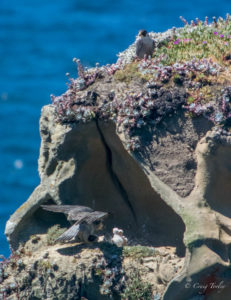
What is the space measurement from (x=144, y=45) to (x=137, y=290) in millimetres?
4802

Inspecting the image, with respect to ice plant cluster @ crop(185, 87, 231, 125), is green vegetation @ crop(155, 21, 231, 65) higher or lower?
higher

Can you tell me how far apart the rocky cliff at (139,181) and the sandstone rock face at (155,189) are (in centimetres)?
2

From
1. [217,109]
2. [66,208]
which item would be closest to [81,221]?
[66,208]

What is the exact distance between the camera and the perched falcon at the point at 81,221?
555 inches

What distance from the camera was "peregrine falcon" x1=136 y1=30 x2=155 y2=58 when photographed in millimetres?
15414

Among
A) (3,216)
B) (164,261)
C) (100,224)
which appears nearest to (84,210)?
(100,224)

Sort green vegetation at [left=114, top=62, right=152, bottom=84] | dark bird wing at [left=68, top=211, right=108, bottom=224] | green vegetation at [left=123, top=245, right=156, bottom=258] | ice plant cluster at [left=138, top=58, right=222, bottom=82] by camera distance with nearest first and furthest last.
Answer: dark bird wing at [left=68, top=211, right=108, bottom=224] < green vegetation at [left=123, top=245, right=156, bottom=258] < ice plant cluster at [left=138, top=58, right=222, bottom=82] < green vegetation at [left=114, top=62, right=152, bottom=84]

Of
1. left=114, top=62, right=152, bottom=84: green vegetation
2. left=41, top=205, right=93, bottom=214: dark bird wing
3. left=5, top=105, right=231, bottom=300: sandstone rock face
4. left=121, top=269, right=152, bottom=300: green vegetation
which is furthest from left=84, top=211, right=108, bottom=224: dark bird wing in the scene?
left=114, top=62, right=152, bottom=84: green vegetation

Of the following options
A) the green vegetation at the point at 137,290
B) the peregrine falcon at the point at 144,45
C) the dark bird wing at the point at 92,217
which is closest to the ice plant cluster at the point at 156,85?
the peregrine falcon at the point at 144,45

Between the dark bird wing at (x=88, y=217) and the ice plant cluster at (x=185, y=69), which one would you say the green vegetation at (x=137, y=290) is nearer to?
the dark bird wing at (x=88, y=217)

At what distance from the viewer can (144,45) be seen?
50.6 feet

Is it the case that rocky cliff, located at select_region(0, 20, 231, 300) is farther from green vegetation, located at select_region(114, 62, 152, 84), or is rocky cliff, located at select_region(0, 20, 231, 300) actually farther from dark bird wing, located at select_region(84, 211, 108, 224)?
dark bird wing, located at select_region(84, 211, 108, 224)

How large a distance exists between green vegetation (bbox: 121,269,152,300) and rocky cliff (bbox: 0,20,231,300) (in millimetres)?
18

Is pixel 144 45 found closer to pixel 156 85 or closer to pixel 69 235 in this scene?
pixel 156 85
